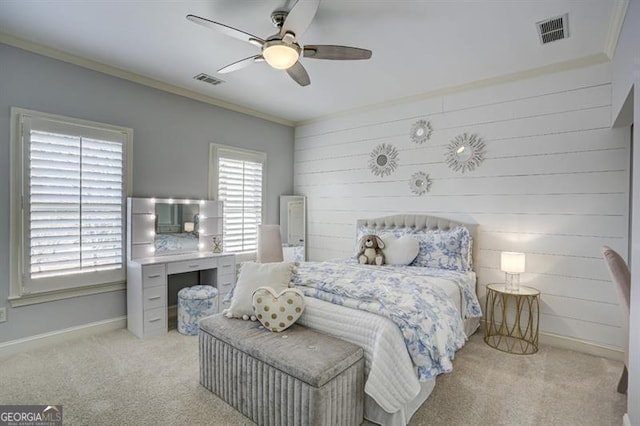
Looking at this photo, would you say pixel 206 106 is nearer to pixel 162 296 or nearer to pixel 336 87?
pixel 336 87

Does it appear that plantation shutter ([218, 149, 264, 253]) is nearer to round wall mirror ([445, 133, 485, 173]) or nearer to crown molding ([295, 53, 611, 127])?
crown molding ([295, 53, 611, 127])

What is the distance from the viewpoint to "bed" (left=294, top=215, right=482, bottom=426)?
6.58ft

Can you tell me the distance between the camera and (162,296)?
3570 mm

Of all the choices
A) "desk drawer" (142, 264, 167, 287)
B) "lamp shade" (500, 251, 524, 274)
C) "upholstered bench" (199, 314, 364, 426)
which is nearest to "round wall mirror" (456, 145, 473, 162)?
"lamp shade" (500, 251, 524, 274)

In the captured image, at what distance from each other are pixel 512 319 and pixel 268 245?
322 cm

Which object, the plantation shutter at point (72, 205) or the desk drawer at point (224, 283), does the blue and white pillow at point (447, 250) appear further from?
the plantation shutter at point (72, 205)

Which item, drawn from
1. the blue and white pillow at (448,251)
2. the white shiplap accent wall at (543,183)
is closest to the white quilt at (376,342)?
the blue and white pillow at (448,251)

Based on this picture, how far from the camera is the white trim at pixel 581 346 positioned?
3070 mm

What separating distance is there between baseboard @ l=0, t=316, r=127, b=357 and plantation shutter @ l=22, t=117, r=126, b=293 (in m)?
0.46

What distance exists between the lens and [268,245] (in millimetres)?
4824

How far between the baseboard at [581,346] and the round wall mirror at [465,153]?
→ 1.98 metres

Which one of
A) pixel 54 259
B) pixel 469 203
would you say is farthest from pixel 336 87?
pixel 54 259

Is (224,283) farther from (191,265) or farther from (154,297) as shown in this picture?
(154,297)

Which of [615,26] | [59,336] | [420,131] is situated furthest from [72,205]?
[615,26]
